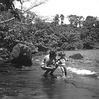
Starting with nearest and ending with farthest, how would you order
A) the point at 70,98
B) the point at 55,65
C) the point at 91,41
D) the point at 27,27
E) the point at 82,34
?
the point at 70,98
the point at 55,65
the point at 27,27
the point at 82,34
the point at 91,41

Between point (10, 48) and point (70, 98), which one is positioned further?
point (10, 48)

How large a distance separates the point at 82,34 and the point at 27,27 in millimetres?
55229

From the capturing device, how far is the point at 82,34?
72562mm

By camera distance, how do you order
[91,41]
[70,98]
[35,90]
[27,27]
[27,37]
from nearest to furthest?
[70,98] < [35,90] < [27,27] < [27,37] < [91,41]

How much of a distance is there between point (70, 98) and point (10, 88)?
3.14m

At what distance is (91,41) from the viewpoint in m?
81.8

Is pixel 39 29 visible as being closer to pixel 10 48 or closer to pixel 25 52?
pixel 25 52

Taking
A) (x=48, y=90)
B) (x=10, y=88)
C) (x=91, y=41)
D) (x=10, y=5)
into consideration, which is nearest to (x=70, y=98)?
(x=48, y=90)

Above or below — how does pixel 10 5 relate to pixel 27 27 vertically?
above

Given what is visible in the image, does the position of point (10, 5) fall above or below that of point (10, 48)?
above

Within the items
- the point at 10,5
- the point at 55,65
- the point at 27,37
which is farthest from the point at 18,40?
the point at 55,65

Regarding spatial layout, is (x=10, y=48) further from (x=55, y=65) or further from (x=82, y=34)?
(x=82, y=34)

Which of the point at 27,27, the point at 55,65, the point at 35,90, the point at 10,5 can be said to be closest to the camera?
the point at 35,90

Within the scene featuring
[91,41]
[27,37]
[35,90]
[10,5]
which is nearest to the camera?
[35,90]
